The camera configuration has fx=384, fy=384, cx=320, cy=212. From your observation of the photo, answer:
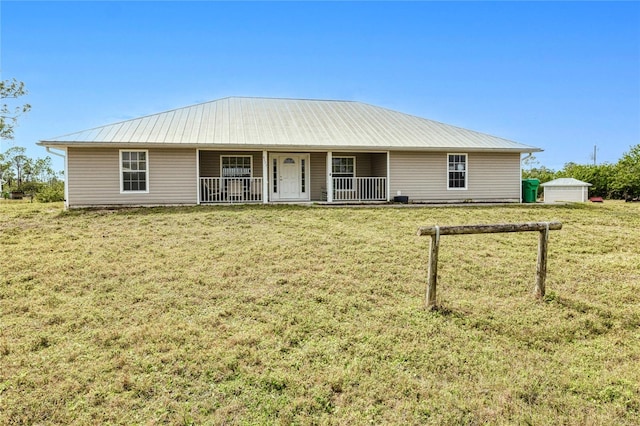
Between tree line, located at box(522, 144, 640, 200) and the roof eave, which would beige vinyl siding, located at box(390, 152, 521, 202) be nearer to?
the roof eave

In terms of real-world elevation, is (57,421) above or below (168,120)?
below

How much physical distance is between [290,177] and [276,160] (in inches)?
35.9

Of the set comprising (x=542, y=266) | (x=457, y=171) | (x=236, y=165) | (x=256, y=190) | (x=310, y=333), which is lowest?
(x=310, y=333)

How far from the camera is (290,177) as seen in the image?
16.1 metres

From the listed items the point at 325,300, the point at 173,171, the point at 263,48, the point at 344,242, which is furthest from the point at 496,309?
the point at 263,48

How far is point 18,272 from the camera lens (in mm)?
6129

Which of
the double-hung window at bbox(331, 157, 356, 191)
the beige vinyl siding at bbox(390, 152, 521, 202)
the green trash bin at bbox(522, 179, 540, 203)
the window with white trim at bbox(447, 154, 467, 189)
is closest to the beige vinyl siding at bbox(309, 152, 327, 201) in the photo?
the double-hung window at bbox(331, 157, 356, 191)

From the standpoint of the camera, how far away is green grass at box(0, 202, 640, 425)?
3.09m

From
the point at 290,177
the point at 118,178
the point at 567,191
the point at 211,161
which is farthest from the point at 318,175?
the point at 567,191

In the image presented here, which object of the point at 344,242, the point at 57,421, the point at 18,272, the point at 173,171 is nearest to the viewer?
the point at 57,421

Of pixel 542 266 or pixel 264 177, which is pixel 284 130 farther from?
pixel 542 266

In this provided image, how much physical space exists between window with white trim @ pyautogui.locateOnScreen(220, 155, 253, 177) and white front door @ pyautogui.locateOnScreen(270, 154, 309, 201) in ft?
3.24

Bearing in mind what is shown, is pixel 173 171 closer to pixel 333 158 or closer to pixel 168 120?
pixel 168 120

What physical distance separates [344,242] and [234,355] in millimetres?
4734
